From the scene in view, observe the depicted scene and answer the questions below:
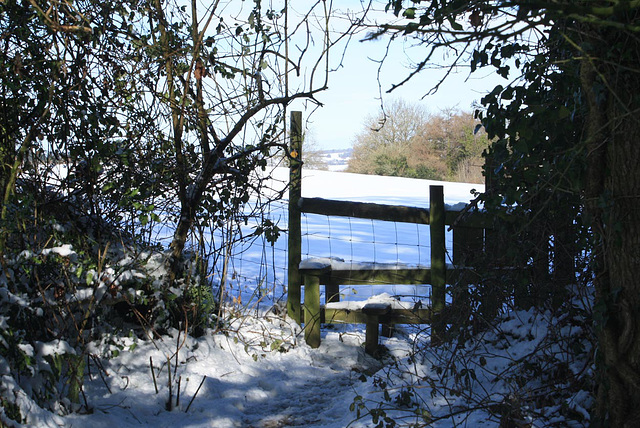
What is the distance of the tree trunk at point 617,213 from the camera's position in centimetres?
257

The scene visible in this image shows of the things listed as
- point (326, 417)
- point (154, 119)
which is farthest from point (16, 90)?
point (326, 417)

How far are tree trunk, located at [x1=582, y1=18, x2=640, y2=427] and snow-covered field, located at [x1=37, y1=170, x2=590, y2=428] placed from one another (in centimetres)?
48

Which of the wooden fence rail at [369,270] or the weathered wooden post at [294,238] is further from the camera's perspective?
the weathered wooden post at [294,238]

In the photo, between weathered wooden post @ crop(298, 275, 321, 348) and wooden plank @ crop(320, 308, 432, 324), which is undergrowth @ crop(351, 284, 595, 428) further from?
weathered wooden post @ crop(298, 275, 321, 348)

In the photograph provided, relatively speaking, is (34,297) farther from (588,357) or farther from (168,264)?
(588,357)

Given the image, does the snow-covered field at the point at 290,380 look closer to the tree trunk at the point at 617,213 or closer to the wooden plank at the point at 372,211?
the tree trunk at the point at 617,213

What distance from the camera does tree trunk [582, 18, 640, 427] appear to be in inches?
101

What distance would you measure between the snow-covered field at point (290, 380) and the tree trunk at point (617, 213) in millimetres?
480

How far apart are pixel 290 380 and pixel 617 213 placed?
317 centimetres

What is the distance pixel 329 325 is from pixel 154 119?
9.81 feet

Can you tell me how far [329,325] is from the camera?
6344mm

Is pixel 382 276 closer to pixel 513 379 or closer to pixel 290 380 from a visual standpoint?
pixel 290 380

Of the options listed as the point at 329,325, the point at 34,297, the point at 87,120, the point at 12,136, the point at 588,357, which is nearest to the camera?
the point at 588,357

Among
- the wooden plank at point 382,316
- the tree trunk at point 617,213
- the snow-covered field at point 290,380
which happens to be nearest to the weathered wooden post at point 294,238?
the snow-covered field at point 290,380
